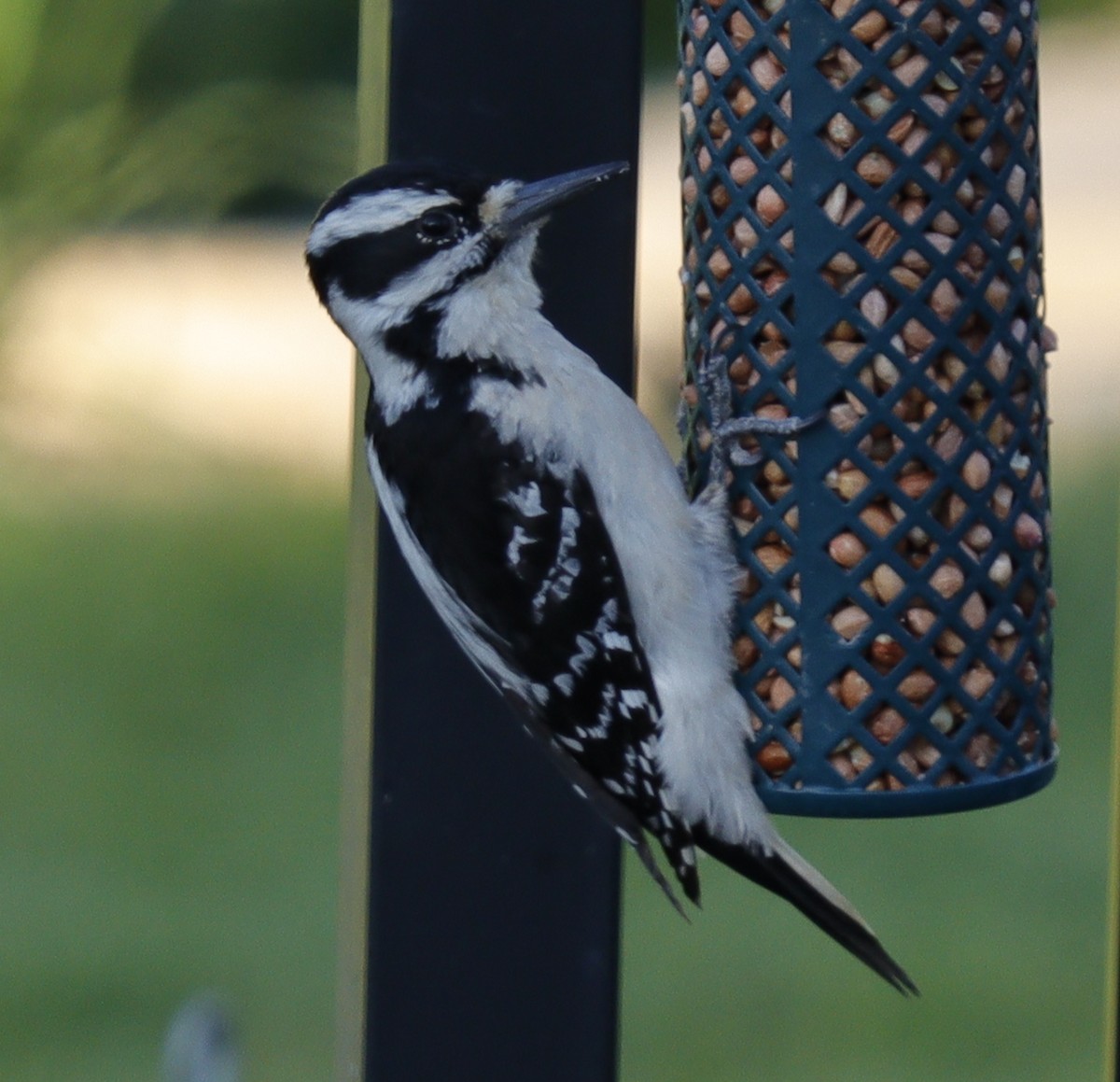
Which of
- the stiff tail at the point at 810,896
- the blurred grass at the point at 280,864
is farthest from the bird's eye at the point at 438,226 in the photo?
the blurred grass at the point at 280,864

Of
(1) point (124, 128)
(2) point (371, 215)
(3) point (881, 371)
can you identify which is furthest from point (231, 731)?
(3) point (881, 371)

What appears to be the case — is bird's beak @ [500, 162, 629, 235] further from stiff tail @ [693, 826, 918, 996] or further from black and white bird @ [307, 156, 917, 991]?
stiff tail @ [693, 826, 918, 996]

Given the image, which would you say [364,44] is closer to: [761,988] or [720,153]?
[720,153]

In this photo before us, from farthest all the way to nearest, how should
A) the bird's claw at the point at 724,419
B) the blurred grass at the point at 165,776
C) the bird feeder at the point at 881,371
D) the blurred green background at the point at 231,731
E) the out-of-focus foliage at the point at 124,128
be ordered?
the blurred grass at the point at 165,776, the blurred green background at the point at 231,731, the out-of-focus foliage at the point at 124,128, the bird's claw at the point at 724,419, the bird feeder at the point at 881,371

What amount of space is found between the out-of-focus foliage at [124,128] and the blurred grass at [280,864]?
1666mm

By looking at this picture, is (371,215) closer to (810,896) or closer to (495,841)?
(495,841)

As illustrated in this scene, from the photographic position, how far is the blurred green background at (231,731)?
14.6 ft

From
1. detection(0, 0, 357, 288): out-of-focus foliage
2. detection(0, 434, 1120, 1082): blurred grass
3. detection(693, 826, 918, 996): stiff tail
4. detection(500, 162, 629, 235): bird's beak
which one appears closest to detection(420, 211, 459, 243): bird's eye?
detection(500, 162, 629, 235): bird's beak

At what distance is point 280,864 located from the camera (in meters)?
5.54

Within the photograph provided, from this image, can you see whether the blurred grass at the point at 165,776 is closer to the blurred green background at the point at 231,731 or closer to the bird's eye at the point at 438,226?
the blurred green background at the point at 231,731

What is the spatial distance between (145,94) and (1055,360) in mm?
4878

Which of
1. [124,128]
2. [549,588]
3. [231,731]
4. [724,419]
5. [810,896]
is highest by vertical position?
[124,128]

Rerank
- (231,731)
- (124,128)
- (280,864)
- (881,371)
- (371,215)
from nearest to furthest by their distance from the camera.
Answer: (881,371)
(371,215)
(124,128)
(280,864)
(231,731)

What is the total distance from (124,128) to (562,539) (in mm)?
2470
